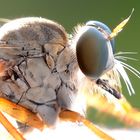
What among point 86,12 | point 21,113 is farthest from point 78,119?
point 86,12

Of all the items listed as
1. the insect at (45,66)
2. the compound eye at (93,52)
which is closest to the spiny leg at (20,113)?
the insect at (45,66)

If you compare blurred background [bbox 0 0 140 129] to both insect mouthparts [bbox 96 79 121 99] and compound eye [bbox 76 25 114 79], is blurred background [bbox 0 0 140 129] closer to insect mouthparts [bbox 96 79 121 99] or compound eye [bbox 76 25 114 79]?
insect mouthparts [bbox 96 79 121 99]

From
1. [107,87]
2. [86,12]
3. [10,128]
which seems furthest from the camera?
[86,12]

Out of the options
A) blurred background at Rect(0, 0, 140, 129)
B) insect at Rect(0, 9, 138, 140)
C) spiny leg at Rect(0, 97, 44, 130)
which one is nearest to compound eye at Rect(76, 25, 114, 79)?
insect at Rect(0, 9, 138, 140)

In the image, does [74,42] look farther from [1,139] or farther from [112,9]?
[112,9]

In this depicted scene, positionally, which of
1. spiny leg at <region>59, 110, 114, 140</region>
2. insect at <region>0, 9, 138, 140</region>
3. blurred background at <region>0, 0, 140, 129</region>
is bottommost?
blurred background at <region>0, 0, 140, 129</region>

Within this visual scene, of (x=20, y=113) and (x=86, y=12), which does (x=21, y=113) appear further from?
(x=86, y=12)
